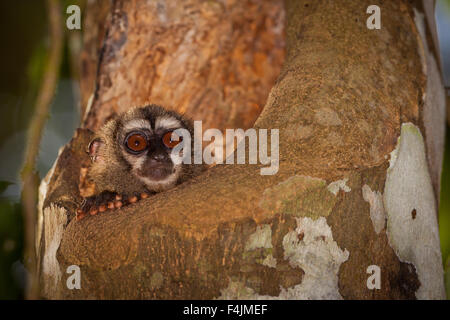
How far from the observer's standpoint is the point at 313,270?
1.91 m

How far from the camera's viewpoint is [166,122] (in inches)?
138

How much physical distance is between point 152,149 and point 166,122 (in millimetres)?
253

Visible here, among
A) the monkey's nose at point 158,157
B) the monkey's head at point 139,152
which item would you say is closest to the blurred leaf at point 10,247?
the monkey's head at point 139,152

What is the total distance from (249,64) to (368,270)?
7.75 feet

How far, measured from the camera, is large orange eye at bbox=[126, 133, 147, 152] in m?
3.42

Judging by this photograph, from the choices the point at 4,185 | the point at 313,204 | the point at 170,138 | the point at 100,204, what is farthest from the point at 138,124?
the point at 313,204

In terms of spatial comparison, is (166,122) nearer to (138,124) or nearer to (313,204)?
(138,124)

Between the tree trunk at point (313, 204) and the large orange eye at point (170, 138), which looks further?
the large orange eye at point (170, 138)

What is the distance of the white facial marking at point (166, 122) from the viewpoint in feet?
11.4

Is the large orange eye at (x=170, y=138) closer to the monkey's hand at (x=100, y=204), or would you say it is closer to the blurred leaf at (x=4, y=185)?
the monkey's hand at (x=100, y=204)

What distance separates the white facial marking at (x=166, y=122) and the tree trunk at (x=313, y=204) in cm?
75

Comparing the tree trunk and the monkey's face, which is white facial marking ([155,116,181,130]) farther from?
the tree trunk

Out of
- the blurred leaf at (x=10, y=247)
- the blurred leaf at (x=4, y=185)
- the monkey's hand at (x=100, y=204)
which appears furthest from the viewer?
the blurred leaf at (x=4, y=185)
